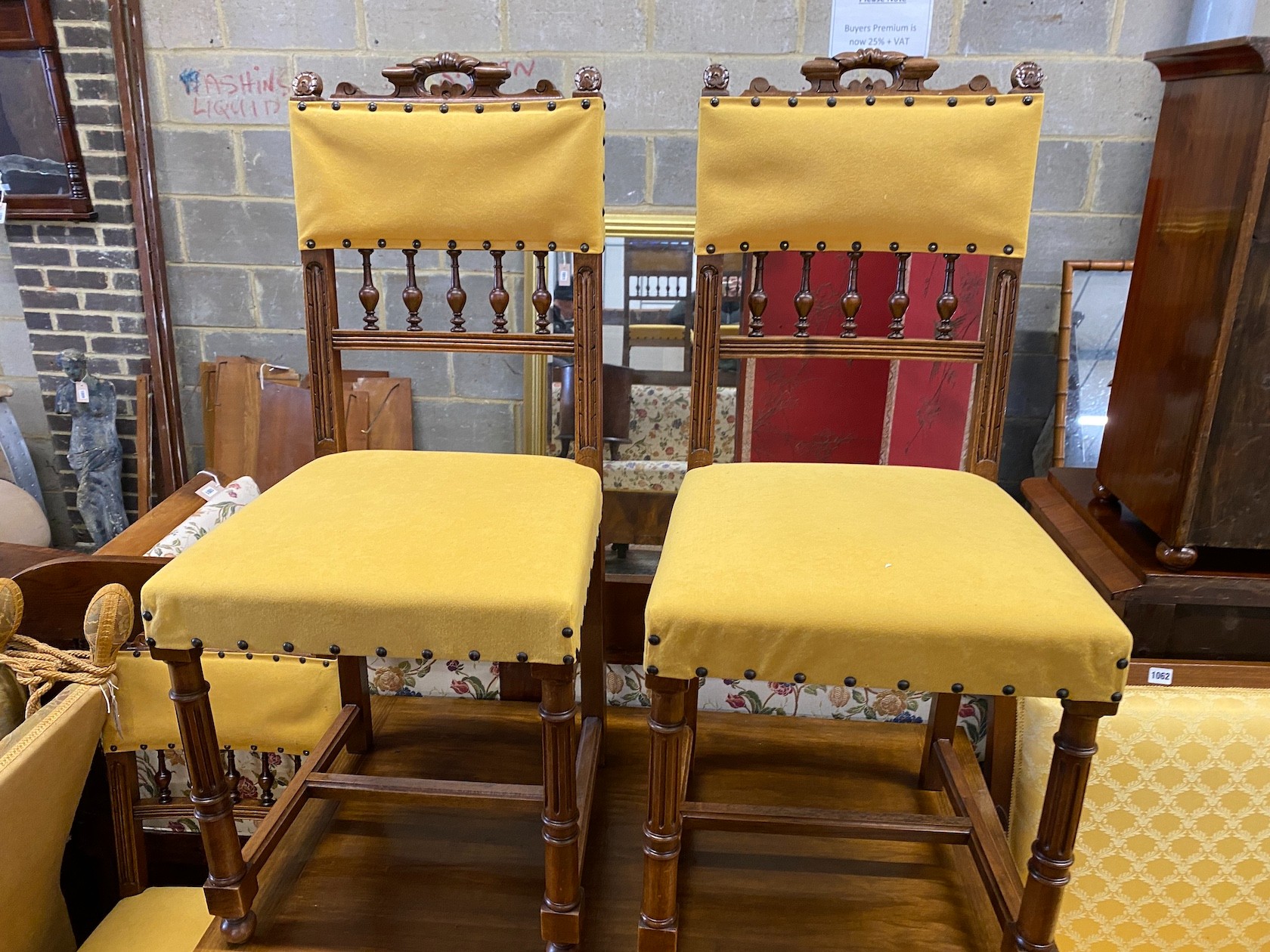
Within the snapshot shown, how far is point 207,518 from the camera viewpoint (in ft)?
5.55

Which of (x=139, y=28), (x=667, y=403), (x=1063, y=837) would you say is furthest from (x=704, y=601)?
(x=139, y=28)

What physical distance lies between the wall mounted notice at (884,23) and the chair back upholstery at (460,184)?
2.67ft

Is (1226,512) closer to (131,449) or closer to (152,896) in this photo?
(152,896)

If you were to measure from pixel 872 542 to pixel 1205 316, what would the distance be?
0.60 m

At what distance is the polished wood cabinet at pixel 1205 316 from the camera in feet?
3.53

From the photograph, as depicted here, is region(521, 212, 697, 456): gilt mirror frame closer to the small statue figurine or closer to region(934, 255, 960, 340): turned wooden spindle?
region(934, 255, 960, 340): turned wooden spindle

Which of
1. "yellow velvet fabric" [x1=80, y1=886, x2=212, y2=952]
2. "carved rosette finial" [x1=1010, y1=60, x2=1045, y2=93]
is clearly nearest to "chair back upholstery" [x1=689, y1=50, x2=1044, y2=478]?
"carved rosette finial" [x1=1010, y1=60, x2=1045, y2=93]

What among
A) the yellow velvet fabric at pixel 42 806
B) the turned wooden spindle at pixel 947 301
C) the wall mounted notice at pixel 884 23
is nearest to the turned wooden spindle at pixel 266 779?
the yellow velvet fabric at pixel 42 806

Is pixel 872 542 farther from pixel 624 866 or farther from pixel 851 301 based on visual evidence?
pixel 624 866

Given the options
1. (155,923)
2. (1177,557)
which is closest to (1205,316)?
(1177,557)

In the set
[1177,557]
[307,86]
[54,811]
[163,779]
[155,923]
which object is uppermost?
[307,86]

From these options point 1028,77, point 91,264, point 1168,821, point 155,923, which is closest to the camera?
point 1028,77

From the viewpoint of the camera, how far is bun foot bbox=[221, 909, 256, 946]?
3.61 ft

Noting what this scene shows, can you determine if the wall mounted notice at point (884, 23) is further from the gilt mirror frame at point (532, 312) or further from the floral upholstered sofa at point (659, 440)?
the floral upholstered sofa at point (659, 440)
